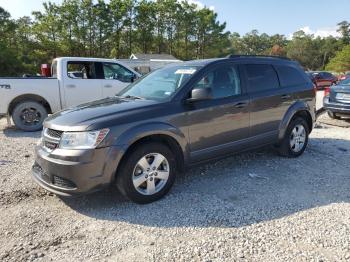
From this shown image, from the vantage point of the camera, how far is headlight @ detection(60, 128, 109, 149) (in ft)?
11.9

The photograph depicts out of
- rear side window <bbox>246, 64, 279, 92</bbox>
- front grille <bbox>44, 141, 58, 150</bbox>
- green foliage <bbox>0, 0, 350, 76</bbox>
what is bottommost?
front grille <bbox>44, 141, 58, 150</bbox>

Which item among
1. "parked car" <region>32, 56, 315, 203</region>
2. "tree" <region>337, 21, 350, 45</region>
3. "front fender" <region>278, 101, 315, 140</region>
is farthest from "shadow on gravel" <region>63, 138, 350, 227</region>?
"tree" <region>337, 21, 350, 45</region>

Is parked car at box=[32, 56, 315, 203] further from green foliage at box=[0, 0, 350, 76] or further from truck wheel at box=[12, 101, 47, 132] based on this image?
green foliage at box=[0, 0, 350, 76]

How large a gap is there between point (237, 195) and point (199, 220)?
2.86 ft

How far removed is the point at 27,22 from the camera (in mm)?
48906

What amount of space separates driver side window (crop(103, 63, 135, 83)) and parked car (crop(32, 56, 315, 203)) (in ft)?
14.3

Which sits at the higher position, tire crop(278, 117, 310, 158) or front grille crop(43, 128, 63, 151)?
front grille crop(43, 128, 63, 151)

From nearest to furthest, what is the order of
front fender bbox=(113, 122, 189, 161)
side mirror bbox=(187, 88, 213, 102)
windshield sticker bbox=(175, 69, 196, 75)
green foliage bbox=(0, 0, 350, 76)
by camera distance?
front fender bbox=(113, 122, 189, 161)
side mirror bbox=(187, 88, 213, 102)
windshield sticker bbox=(175, 69, 196, 75)
green foliage bbox=(0, 0, 350, 76)

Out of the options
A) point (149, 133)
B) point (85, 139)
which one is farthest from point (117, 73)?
point (85, 139)

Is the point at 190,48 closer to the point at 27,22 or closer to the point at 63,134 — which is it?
the point at 27,22

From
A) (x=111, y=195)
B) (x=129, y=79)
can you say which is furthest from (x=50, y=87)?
(x=111, y=195)

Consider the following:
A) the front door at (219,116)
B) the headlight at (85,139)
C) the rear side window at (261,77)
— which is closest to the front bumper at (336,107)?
the rear side window at (261,77)

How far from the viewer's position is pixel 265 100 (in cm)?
525

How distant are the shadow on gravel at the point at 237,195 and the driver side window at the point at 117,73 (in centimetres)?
483
